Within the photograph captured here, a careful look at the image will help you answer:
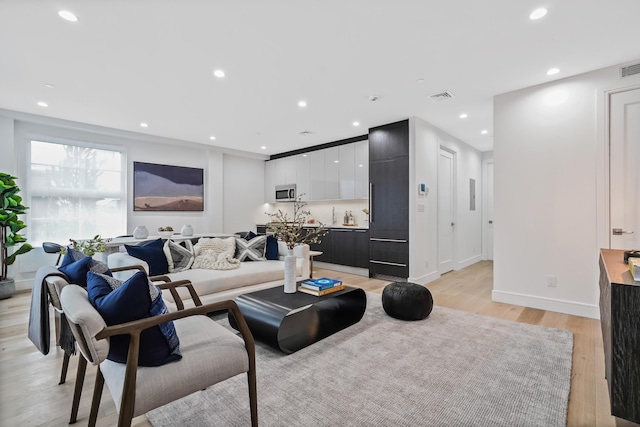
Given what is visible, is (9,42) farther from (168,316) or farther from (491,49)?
(491,49)

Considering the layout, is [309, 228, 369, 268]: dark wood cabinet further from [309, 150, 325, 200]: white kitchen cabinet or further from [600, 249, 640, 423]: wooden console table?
[600, 249, 640, 423]: wooden console table

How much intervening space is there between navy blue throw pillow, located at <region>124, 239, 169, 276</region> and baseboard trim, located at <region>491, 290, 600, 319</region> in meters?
4.08

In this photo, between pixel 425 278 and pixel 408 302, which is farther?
pixel 425 278

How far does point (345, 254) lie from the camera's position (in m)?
5.75

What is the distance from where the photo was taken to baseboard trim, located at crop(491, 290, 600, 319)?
3201 millimetres

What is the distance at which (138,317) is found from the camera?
1.30m

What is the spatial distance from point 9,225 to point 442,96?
615 cm

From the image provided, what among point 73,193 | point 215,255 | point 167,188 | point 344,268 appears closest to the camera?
point 215,255

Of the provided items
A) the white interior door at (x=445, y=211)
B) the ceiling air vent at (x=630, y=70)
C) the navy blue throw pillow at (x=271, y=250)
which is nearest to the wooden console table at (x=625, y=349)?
the ceiling air vent at (x=630, y=70)

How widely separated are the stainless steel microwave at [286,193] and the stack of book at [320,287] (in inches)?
169

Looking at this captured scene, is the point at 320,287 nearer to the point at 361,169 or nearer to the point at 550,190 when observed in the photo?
the point at 550,190

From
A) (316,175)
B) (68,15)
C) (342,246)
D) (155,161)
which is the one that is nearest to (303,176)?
(316,175)

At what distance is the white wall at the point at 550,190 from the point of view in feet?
10.4

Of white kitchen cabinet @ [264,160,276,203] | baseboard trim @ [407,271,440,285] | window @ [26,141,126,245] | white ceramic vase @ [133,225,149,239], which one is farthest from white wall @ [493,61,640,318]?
window @ [26,141,126,245]
